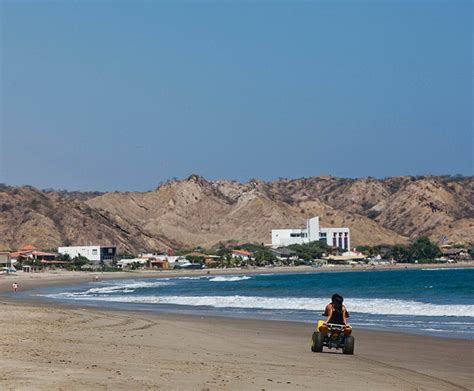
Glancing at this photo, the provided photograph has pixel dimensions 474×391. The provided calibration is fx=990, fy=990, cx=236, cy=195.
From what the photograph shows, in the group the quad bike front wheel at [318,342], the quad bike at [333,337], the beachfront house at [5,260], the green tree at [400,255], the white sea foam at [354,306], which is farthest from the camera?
the green tree at [400,255]

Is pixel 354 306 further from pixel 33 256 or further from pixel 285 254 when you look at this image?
pixel 285 254

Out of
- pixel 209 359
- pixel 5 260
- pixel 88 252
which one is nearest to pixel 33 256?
pixel 5 260

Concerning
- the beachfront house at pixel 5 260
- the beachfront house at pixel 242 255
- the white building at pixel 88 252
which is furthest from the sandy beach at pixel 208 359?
the beachfront house at pixel 242 255

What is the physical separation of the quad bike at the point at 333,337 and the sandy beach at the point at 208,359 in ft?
0.69

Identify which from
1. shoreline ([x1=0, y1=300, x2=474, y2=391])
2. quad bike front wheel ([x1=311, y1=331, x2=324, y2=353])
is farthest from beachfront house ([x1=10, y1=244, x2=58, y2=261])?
quad bike front wheel ([x1=311, y1=331, x2=324, y2=353])

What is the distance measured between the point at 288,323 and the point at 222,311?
820 cm

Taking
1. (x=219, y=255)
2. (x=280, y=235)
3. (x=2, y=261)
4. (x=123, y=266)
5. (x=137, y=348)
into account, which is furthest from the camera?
(x=280, y=235)

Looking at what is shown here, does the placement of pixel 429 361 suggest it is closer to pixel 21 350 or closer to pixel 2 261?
pixel 21 350

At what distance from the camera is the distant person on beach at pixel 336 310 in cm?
1852

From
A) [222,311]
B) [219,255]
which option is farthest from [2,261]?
[222,311]

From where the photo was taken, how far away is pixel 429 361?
18.1 metres

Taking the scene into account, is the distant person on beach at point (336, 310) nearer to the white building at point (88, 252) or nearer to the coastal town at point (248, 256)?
the coastal town at point (248, 256)

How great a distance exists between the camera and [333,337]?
1883 cm

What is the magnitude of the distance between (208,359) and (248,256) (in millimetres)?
147829
